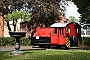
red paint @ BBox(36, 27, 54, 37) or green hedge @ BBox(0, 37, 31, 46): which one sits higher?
red paint @ BBox(36, 27, 54, 37)

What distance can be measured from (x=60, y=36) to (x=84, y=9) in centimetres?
411

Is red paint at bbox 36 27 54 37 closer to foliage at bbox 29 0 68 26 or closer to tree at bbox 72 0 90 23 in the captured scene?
tree at bbox 72 0 90 23

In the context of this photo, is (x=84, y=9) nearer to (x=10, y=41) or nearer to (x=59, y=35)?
(x=59, y=35)

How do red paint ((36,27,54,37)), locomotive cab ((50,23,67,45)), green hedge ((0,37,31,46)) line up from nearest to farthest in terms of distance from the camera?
locomotive cab ((50,23,67,45)) → red paint ((36,27,54,37)) → green hedge ((0,37,31,46))

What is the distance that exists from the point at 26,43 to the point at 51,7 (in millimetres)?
6551

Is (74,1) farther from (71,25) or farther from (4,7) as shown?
(4,7)

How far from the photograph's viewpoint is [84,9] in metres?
29.7

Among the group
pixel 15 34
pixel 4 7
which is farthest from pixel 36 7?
pixel 15 34

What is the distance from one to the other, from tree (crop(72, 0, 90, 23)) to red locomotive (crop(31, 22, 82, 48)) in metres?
1.72

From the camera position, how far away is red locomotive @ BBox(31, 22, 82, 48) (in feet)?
96.8

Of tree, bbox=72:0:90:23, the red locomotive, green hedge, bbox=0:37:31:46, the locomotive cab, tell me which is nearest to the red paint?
the red locomotive

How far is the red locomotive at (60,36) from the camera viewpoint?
2952cm

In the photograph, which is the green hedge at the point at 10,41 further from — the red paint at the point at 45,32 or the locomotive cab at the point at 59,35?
the locomotive cab at the point at 59,35

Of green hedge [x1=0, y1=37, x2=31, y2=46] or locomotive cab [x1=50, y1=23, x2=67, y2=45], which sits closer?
locomotive cab [x1=50, y1=23, x2=67, y2=45]
